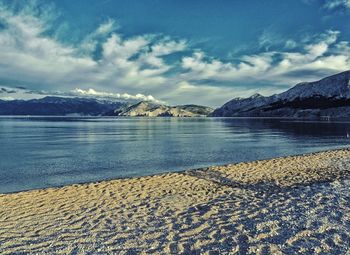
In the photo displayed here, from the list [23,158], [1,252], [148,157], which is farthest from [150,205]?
[23,158]

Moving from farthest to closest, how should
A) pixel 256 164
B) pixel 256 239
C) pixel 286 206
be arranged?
1. pixel 256 164
2. pixel 286 206
3. pixel 256 239

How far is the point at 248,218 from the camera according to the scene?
46.8ft

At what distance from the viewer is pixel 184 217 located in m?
14.9

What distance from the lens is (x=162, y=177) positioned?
1058 inches

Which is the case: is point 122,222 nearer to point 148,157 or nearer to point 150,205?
point 150,205

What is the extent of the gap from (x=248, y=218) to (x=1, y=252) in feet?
31.4

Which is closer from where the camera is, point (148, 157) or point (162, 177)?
point (162, 177)

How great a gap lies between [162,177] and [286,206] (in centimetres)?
1251

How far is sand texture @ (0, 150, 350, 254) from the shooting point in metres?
11.3

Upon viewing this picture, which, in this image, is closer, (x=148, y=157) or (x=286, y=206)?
(x=286, y=206)

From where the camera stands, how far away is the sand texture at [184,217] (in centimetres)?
1129

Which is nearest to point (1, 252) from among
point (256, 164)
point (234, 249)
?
point (234, 249)

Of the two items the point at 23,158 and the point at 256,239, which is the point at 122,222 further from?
the point at 23,158

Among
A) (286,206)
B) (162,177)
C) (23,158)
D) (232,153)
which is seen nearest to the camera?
(286,206)
